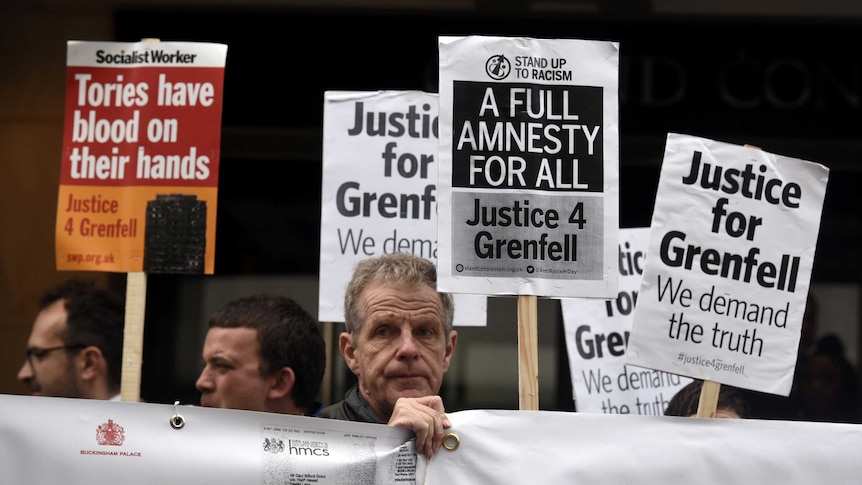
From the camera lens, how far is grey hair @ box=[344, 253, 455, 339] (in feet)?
11.2

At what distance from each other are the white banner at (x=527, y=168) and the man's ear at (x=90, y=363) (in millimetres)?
1959

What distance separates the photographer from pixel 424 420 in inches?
115

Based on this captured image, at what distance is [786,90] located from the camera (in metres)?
6.68

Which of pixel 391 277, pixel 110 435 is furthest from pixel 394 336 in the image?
pixel 110 435

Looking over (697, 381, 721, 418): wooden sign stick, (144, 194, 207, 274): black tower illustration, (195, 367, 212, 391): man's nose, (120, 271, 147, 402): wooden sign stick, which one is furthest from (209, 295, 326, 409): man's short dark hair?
(697, 381, 721, 418): wooden sign stick

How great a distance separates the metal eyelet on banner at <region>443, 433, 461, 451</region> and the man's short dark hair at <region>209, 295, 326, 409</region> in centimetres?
122

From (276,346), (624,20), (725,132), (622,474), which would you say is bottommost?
(622,474)

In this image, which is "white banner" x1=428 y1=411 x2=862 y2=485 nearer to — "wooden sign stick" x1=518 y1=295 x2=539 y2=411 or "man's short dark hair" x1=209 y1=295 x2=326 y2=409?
"wooden sign stick" x1=518 y1=295 x2=539 y2=411

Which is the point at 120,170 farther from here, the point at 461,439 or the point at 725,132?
the point at 725,132

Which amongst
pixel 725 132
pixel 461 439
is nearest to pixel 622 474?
pixel 461 439

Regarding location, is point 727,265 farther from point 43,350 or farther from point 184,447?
point 43,350

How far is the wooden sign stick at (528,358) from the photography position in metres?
3.05

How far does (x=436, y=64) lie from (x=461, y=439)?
4.03 meters

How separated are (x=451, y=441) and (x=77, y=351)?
6.79 ft
